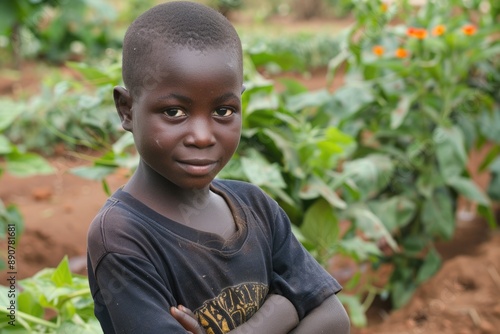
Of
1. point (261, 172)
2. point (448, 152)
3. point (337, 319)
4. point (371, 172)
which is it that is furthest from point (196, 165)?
point (448, 152)

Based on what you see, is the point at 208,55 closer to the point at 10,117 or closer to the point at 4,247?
the point at 10,117

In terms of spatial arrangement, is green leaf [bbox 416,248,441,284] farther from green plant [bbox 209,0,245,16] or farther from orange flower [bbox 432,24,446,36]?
green plant [bbox 209,0,245,16]

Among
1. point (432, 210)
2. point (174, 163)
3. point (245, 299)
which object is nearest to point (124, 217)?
point (174, 163)

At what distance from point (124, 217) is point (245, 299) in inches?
14.3

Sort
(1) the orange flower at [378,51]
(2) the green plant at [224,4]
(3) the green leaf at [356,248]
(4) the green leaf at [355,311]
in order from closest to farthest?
1. (3) the green leaf at [356,248]
2. (4) the green leaf at [355,311]
3. (1) the orange flower at [378,51]
4. (2) the green plant at [224,4]

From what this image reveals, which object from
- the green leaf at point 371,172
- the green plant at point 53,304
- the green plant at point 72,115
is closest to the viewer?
the green plant at point 53,304

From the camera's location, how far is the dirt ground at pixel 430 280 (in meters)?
4.06

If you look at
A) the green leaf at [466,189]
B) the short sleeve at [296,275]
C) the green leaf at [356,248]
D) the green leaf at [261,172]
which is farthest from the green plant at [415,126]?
the short sleeve at [296,275]

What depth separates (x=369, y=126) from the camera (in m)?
4.61

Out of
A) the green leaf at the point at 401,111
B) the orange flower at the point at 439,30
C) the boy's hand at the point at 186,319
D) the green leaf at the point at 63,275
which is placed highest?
the boy's hand at the point at 186,319

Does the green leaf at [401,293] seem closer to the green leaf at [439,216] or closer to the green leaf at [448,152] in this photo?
the green leaf at [439,216]

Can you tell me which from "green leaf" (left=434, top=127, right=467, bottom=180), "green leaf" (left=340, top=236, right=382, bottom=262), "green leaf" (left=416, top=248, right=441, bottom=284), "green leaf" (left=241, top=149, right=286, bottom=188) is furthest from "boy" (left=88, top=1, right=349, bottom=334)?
"green leaf" (left=416, top=248, right=441, bottom=284)

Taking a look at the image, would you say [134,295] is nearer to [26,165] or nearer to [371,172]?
[26,165]

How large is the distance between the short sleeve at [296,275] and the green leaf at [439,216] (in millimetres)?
2522
